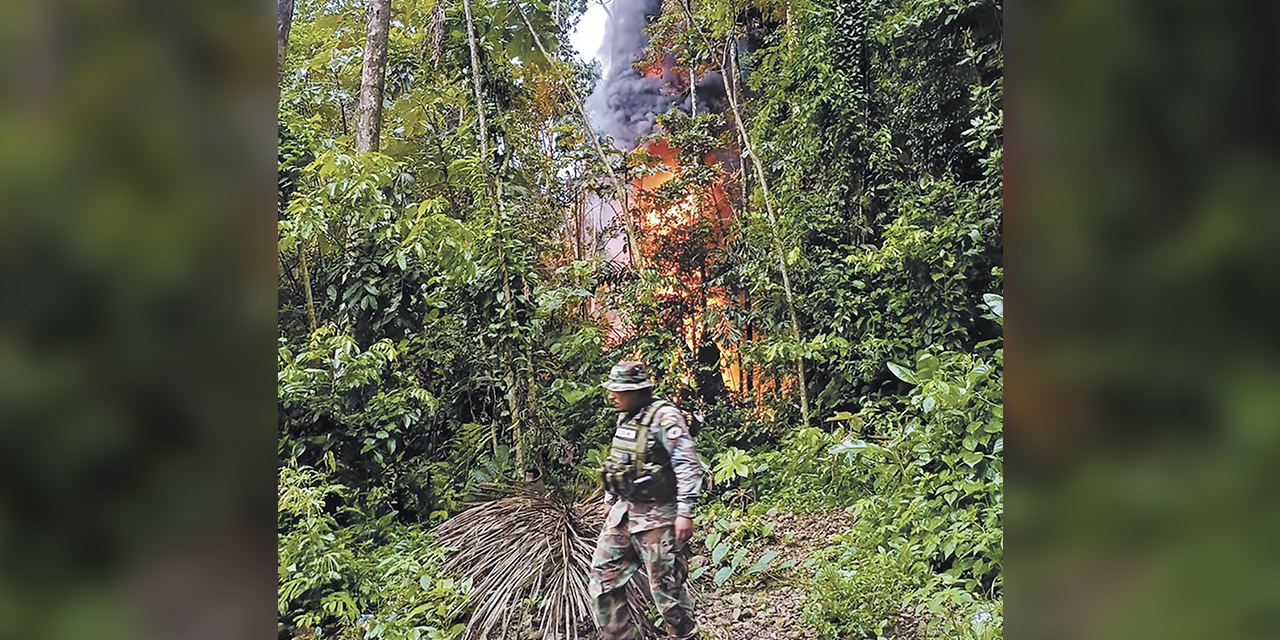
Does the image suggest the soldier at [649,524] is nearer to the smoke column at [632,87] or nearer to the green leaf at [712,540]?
the green leaf at [712,540]

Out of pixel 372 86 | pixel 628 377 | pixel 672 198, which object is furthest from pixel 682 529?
pixel 372 86

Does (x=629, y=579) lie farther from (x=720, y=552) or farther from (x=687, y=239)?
(x=687, y=239)

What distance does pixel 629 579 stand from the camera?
197 cm

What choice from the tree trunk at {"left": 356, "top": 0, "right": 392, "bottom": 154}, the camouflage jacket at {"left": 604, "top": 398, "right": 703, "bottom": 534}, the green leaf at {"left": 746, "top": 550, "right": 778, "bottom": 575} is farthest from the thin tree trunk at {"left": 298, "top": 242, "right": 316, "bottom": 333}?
the green leaf at {"left": 746, "top": 550, "right": 778, "bottom": 575}

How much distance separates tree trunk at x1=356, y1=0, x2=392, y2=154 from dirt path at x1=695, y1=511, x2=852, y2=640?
69.7 inches

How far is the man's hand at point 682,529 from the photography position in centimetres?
194

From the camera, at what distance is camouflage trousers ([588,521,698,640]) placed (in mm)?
1945

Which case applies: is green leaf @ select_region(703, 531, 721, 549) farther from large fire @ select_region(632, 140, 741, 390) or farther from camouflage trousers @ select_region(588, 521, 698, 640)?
large fire @ select_region(632, 140, 741, 390)

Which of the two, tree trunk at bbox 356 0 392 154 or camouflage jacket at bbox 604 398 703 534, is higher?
tree trunk at bbox 356 0 392 154

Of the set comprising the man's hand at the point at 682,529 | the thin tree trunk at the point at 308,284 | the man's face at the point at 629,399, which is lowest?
the man's hand at the point at 682,529

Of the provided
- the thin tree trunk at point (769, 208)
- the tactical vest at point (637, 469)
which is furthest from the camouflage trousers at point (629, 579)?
the thin tree trunk at point (769, 208)
